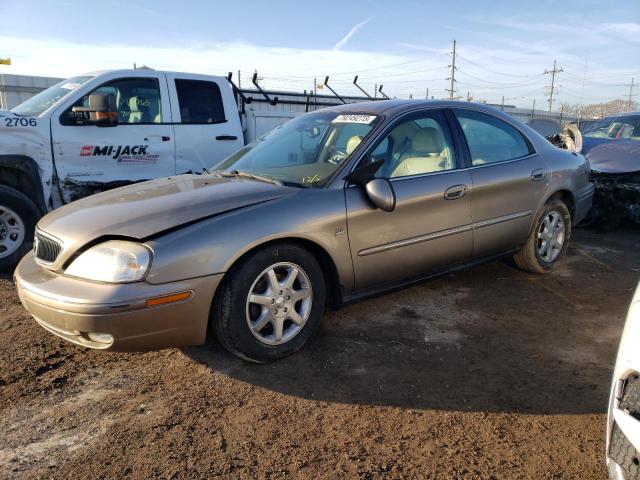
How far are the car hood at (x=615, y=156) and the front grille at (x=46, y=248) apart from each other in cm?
653

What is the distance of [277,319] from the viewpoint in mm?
3117

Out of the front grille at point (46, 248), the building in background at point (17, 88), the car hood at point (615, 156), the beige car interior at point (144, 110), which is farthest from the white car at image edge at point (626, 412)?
the building in background at point (17, 88)

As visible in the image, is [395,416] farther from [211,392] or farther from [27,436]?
[27,436]

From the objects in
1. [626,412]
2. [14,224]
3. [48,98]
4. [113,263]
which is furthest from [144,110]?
[626,412]

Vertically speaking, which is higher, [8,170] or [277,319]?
[8,170]

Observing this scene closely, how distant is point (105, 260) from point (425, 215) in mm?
2179

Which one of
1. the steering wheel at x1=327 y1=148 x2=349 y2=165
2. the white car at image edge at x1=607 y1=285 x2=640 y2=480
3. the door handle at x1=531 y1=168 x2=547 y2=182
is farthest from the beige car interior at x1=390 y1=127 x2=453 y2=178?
the white car at image edge at x1=607 y1=285 x2=640 y2=480

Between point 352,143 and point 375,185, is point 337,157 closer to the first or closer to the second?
point 352,143

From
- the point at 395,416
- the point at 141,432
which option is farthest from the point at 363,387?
the point at 141,432

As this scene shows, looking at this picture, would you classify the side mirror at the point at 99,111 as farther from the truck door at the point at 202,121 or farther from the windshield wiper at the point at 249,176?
the windshield wiper at the point at 249,176

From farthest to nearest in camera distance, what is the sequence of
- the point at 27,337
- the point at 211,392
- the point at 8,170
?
the point at 8,170 → the point at 27,337 → the point at 211,392

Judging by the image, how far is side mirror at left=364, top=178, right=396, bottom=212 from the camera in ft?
10.8

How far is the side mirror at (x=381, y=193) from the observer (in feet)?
10.8

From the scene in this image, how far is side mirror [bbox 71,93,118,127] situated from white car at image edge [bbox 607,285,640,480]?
198 inches
